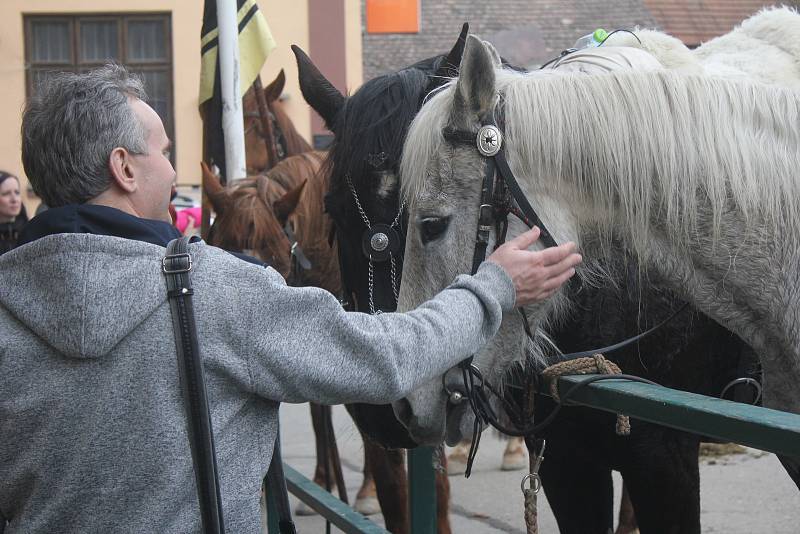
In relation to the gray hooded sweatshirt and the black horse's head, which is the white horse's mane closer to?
the gray hooded sweatshirt

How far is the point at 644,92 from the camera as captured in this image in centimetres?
204

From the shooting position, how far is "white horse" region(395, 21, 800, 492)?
2014mm

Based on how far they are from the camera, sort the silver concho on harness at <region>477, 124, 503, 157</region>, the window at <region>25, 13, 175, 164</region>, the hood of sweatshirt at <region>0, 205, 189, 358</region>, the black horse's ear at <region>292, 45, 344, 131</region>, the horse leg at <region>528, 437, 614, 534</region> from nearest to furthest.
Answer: the hood of sweatshirt at <region>0, 205, 189, 358</region> → the silver concho on harness at <region>477, 124, 503, 157</region> → the horse leg at <region>528, 437, 614, 534</region> → the black horse's ear at <region>292, 45, 344, 131</region> → the window at <region>25, 13, 175, 164</region>

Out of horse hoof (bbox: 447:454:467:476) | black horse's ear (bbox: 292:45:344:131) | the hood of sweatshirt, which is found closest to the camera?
the hood of sweatshirt

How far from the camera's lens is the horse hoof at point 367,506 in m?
5.21

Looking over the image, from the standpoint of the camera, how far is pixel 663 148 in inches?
79.0

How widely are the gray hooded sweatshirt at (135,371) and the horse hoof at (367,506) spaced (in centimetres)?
368

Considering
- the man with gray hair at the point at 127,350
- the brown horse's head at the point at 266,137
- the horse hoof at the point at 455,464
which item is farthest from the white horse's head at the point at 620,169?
the brown horse's head at the point at 266,137

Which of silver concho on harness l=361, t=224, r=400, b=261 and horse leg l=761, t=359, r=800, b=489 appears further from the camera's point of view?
silver concho on harness l=361, t=224, r=400, b=261

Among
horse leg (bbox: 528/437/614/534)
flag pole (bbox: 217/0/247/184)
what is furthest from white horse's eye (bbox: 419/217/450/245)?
flag pole (bbox: 217/0/247/184)

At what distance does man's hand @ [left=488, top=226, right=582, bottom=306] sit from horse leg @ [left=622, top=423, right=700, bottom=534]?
729 millimetres

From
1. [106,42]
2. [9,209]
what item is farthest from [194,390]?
[106,42]

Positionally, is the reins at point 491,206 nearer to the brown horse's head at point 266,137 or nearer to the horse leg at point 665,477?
the horse leg at point 665,477

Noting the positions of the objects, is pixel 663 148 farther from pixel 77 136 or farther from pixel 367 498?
pixel 367 498
